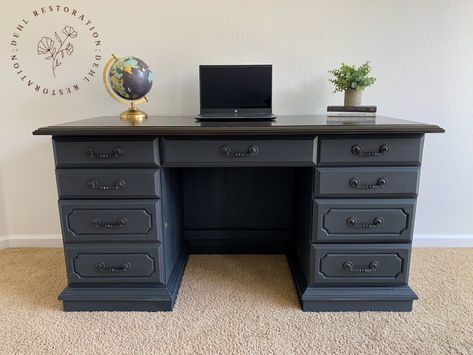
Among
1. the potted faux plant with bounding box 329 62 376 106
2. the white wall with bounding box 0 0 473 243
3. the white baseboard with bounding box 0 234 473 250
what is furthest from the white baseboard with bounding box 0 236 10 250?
the potted faux plant with bounding box 329 62 376 106

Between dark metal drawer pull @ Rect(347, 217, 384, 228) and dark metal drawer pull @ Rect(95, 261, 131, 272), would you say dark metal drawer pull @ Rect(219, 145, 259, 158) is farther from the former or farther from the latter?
dark metal drawer pull @ Rect(95, 261, 131, 272)

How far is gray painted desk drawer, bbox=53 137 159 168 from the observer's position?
4.10 feet

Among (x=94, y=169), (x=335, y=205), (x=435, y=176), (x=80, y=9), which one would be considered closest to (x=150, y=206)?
(x=94, y=169)

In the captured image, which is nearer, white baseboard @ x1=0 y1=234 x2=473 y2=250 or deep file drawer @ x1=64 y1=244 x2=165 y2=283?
deep file drawer @ x1=64 y1=244 x2=165 y2=283

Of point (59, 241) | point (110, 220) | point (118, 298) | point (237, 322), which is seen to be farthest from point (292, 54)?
point (59, 241)

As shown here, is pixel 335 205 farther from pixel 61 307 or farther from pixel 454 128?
pixel 61 307

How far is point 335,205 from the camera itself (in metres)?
1.30

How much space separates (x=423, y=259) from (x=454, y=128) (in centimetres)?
74

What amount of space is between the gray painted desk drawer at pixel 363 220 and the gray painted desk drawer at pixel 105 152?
69 centimetres

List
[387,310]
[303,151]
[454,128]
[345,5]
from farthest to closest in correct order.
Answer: [454,128]
[345,5]
[387,310]
[303,151]

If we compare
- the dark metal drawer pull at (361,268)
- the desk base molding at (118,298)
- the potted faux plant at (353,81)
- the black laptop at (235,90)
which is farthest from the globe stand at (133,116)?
the dark metal drawer pull at (361,268)

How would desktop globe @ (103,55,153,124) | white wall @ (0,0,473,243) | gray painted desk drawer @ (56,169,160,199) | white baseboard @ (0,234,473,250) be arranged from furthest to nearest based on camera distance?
1. white baseboard @ (0,234,473,250)
2. white wall @ (0,0,473,243)
3. desktop globe @ (103,55,153,124)
4. gray painted desk drawer @ (56,169,160,199)

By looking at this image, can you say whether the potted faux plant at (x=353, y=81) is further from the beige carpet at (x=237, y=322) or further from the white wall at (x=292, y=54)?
the beige carpet at (x=237, y=322)

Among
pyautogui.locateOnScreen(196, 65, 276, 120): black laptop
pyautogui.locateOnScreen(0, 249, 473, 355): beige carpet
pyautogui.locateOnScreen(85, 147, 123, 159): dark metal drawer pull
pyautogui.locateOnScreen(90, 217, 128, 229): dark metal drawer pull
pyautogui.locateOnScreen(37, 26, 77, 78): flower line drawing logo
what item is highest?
pyautogui.locateOnScreen(37, 26, 77, 78): flower line drawing logo
